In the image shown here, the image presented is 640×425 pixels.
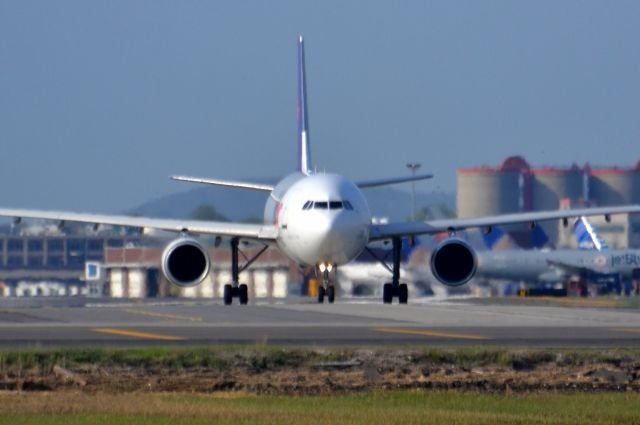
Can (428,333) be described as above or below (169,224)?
below

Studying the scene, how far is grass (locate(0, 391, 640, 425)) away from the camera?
1752 cm

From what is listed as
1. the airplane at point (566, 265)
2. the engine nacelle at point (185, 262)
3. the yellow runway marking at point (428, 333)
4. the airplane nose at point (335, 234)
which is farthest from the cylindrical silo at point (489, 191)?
the yellow runway marking at point (428, 333)

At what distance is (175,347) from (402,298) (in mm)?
22659

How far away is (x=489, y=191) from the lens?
162875 mm

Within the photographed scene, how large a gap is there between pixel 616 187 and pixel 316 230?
118 meters

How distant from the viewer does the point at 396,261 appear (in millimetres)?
47656

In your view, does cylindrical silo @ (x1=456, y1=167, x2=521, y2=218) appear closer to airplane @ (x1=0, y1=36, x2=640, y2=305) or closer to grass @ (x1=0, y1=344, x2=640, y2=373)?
airplane @ (x1=0, y1=36, x2=640, y2=305)

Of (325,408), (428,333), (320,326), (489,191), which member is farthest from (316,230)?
(489,191)

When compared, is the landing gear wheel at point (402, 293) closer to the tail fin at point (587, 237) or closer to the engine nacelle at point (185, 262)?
the engine nacelle at point (185, 262)

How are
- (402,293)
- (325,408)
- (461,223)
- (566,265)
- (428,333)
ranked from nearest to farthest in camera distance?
(325,408)
(428,333)
(402,293)
(461,223)
(566,265)

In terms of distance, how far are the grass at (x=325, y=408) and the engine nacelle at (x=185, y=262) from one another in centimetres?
2709

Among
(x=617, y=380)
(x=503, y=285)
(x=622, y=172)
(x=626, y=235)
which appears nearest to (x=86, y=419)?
(x=617, y=380)

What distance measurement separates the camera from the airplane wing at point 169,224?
155 ft

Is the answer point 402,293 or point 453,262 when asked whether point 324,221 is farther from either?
point 453,262
